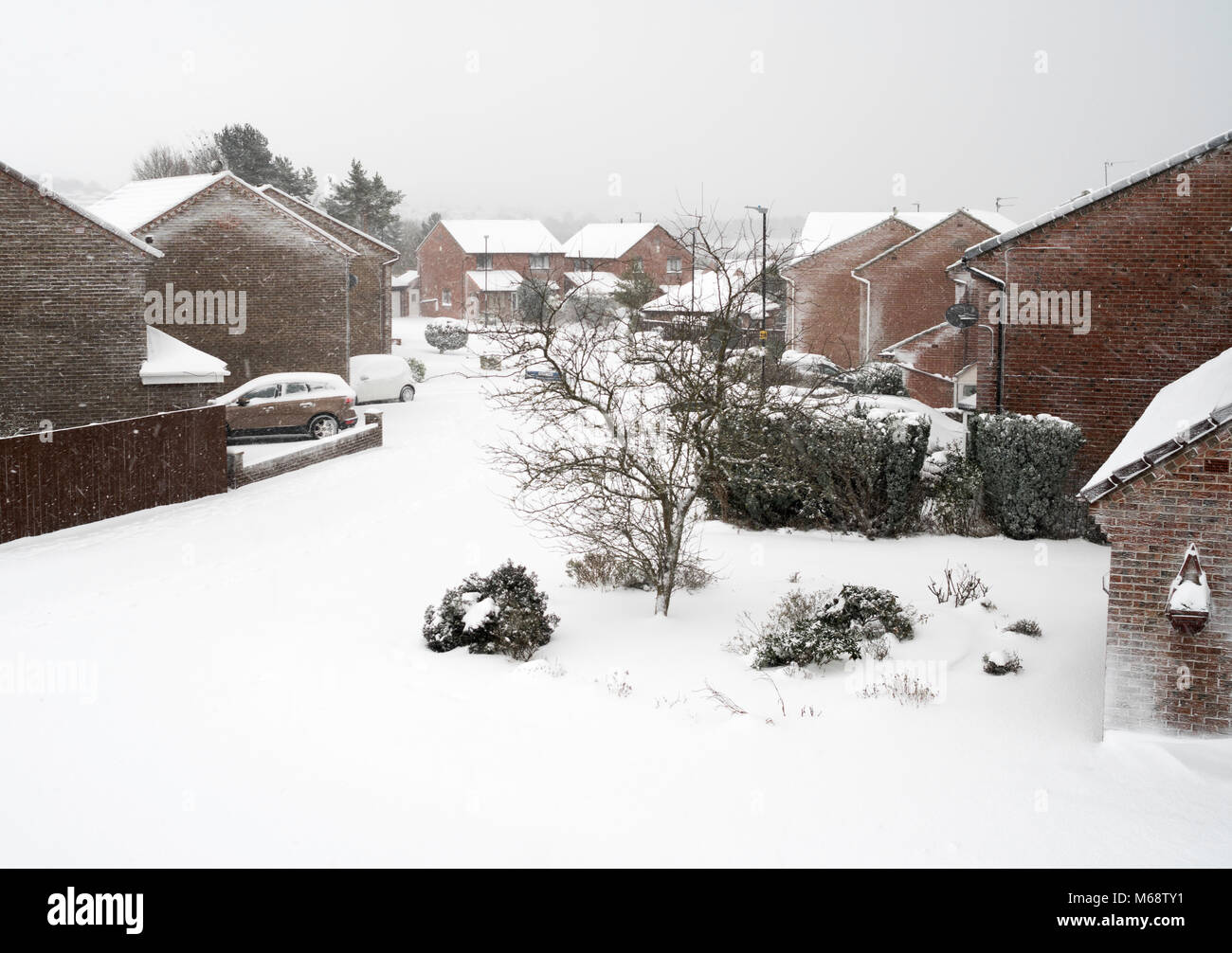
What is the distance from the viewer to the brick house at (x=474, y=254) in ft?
248

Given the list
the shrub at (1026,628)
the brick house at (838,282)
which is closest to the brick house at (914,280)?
the brick house at (838,282)

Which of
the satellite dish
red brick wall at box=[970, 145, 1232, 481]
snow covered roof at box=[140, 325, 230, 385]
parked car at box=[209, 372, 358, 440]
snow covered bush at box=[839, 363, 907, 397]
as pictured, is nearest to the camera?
red brick wall at box=[970, 145, 1232, 481]

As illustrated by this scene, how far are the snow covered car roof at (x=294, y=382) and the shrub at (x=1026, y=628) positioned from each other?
1904cm

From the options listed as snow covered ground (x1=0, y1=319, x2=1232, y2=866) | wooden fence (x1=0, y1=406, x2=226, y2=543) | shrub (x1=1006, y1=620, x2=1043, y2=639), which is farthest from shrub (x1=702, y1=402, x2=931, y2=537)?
wooden fence (x1=0, y1=406, x2=226, y2=543)

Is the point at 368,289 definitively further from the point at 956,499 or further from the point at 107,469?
the point at 956,499

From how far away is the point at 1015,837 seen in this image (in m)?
7.56

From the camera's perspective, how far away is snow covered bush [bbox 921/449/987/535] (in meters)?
16.7

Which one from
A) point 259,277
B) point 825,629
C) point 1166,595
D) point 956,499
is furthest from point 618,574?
point 259,277

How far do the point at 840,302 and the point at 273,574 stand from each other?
115 ft

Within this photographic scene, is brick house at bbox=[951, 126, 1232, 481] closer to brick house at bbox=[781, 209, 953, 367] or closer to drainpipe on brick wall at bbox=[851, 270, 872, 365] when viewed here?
drainpipe on brick wall at bbox=[851, 270, 872, 365]

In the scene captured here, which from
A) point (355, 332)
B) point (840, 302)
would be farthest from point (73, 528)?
point (840, 302)

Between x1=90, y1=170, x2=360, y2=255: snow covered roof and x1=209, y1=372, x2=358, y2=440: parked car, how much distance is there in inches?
279

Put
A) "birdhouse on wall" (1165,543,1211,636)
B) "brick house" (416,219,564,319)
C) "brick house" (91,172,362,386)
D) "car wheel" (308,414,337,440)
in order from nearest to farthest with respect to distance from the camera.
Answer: "birdhouse on wall" (1165,543,1211,636) < "car wheel" (308,414,337,440) < "brick house" (91,172,362,386) < "brick house" (416,219,564,319)
